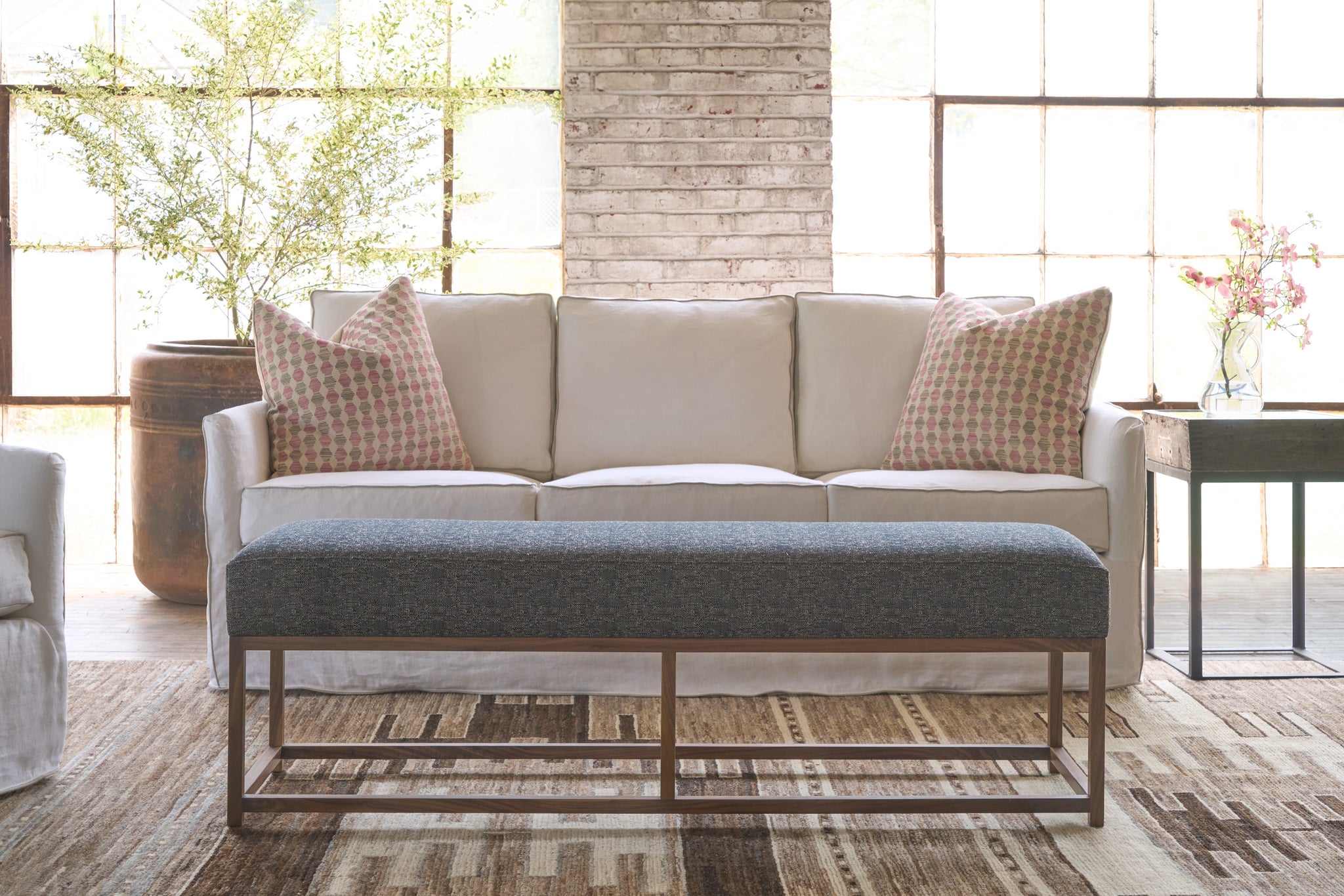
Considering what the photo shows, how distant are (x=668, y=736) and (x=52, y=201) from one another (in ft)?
11.4

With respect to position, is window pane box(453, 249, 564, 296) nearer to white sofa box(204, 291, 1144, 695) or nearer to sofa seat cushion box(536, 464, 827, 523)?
white sofa box(204, 291, 1144, 695)

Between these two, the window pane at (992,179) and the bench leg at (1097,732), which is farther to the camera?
the window pane at (992,179)

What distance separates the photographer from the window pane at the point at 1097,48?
421cm

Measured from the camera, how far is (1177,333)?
14.0ft

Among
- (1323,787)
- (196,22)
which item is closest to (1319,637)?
(1323,787)

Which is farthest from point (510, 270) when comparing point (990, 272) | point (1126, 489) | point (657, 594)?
point (657, 594)

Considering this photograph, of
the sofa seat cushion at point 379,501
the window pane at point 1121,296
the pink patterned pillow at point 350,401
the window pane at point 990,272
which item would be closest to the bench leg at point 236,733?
the sofa seat cushion at point 379,501

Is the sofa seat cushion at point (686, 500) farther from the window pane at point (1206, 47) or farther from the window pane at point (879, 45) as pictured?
the window pane at point (1206, 47)

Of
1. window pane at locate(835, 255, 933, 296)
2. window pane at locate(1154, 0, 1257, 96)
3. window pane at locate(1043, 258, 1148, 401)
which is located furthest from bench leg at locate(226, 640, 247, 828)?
window pane at locate(1154, 0, 1257, 96)

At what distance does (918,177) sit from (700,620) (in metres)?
2.94

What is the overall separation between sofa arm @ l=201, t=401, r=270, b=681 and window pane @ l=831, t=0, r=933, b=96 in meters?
2.59

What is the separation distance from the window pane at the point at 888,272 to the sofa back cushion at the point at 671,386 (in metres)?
1.14

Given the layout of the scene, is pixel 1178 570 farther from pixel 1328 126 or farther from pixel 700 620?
pixel 700 620

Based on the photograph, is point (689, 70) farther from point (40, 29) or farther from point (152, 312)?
point (40, 29)
